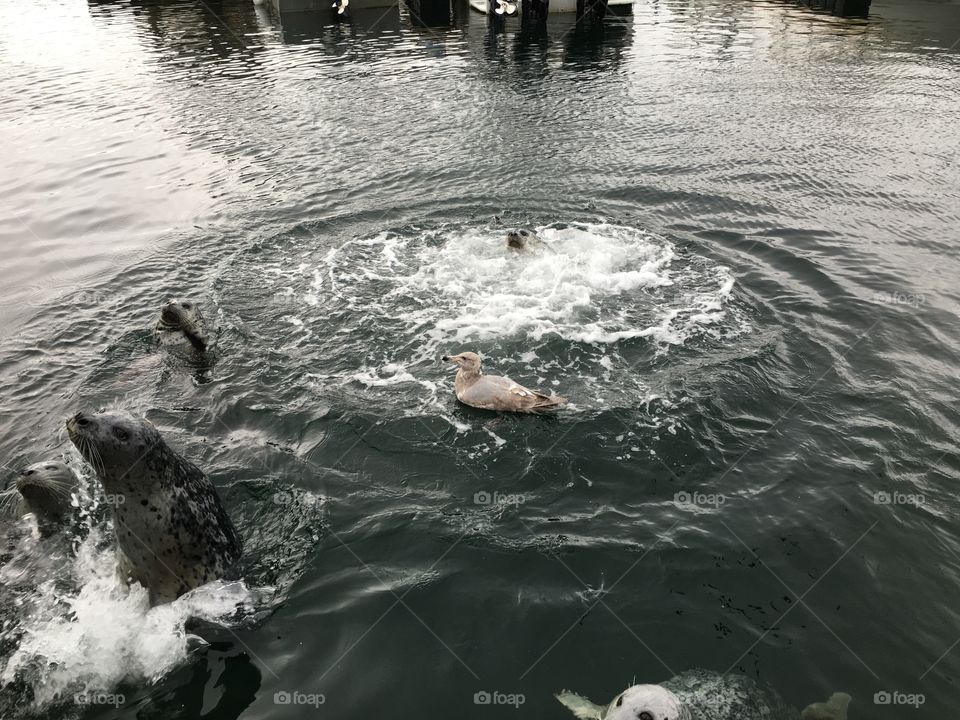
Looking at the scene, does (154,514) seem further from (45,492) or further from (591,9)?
(591,9)

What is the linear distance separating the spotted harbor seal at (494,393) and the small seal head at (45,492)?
198 inches

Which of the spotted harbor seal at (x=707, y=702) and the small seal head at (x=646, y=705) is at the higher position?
the small seal head at (x=646, y=705)

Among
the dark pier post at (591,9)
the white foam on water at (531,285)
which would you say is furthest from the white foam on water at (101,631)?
the dark pier post at (591,9)

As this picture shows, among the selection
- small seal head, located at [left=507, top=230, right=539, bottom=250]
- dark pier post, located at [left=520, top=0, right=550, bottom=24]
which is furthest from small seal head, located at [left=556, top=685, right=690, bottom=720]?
dark pier post, located at [left=520, top=0, right=550, bottom=24]

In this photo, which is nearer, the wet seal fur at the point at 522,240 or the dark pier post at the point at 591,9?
the wet seal fur at the point at 522,240

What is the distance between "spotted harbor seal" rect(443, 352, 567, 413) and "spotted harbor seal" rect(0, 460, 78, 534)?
5023mm

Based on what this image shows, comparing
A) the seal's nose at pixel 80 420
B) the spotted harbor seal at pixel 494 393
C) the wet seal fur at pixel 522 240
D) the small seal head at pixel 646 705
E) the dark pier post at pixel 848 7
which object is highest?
the dark pier post at pixel 848 7

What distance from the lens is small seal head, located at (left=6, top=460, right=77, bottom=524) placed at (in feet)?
24.7

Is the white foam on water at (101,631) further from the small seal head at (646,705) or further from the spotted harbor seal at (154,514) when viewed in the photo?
the small seal head at (646,705)

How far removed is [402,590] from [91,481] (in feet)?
14.2

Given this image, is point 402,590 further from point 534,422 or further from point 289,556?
A: point 534,422

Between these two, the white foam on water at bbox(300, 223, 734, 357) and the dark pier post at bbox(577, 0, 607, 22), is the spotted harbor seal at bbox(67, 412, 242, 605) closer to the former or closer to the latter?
the white foam on water at bbox(300, 223, 734, 357)

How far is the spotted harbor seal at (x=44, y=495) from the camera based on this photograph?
754cm

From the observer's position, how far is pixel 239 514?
776cm
